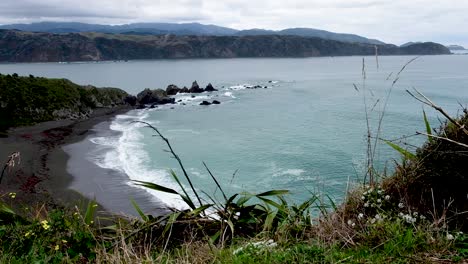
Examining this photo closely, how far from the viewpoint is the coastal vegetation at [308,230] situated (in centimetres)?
311

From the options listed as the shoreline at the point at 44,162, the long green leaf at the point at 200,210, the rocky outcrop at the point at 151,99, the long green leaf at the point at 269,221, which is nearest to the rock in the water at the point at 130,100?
the rocky outcrop at the point at 151,99

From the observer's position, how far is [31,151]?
36.4m

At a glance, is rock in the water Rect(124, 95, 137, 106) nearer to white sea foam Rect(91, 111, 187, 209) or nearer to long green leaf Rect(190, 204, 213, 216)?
white sea foam Rect(91, 111, 187, 209)

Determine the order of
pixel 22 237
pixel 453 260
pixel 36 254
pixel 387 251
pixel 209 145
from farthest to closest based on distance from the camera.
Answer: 1. pixel 209 145
2. pixel 22 237
3. pixel 36 254
4. pixel 387 251
5. pixel 453 260

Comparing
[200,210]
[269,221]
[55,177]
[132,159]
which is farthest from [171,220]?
[132,159]

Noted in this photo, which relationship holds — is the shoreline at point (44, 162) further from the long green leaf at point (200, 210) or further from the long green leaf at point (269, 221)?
the long green leaf at point (269, 221)

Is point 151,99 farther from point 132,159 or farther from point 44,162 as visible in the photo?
point 44,162

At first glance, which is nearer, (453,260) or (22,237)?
(453,260)

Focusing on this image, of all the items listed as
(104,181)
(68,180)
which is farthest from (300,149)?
(68,180)

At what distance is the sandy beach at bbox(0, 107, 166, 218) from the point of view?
78.3ft

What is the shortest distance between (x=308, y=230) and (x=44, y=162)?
3311cm

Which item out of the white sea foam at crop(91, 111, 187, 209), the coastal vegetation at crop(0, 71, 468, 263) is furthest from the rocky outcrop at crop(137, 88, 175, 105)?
the coastal vegetation at crop(0, 71, 468, 263)

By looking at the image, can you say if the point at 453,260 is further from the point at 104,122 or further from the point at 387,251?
the point at 104,122

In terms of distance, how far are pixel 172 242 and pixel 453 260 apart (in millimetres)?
2350
